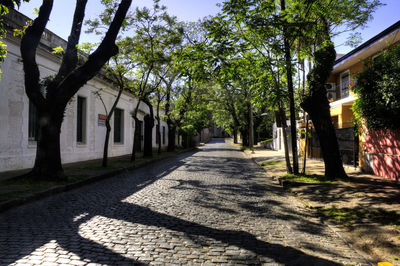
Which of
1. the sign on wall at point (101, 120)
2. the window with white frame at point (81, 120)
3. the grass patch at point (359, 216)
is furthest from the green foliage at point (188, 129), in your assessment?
the grass patch at point (359, 216)

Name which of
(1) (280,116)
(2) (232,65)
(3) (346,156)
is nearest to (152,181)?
(2) (232,65)

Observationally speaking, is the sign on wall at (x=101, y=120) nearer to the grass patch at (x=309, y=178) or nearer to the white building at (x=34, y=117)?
the white building at (x=34, y=117)

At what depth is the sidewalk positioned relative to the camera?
3825 mm

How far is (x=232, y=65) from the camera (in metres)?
9.26

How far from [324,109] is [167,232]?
7.11m

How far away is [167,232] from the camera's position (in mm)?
4152

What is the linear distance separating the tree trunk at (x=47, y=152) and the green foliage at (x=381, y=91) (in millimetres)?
9297

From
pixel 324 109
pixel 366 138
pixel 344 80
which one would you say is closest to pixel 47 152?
pixel 324 109

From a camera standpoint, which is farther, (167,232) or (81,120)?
(81,120)

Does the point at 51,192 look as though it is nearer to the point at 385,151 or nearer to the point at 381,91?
the point at 381,91

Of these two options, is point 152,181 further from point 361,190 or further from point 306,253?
point 306,253

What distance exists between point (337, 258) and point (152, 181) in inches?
258

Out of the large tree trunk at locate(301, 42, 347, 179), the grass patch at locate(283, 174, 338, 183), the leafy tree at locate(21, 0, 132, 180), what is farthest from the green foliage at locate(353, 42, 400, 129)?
the leafy tree at locate(21, 0, 132, 180)

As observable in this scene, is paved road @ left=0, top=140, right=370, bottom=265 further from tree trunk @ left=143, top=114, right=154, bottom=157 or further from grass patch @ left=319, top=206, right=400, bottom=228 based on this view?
tree trunk @ left=143, top=114, right=154, bottom=157
